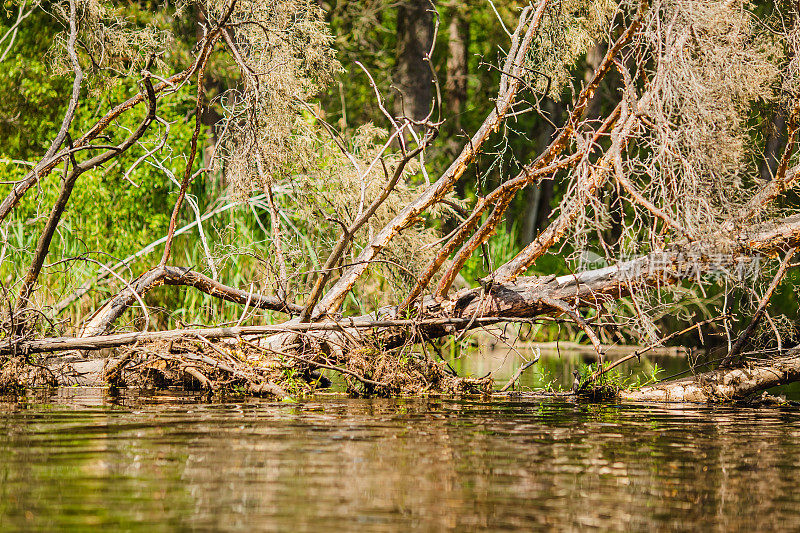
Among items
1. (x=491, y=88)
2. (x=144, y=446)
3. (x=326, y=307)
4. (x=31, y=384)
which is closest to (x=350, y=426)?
(x=144, y=446)

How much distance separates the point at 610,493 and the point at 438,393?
4.86 meters

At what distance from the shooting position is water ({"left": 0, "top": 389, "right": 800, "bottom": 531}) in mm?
3812

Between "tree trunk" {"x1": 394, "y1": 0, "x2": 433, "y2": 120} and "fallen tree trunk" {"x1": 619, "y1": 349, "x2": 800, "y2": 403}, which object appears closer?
"fallen tree trunk" {"x1": 619, "y1": 349, "x2": 800, "y2": 403}

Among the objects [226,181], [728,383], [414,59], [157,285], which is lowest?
[728,383]

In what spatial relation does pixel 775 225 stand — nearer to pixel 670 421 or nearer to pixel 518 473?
pixel 670 421

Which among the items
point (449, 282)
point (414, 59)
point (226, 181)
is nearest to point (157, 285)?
point (449, 282)

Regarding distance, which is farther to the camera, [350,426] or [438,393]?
[438,393]

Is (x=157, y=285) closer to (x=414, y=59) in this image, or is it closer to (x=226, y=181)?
(x=226, y=181)

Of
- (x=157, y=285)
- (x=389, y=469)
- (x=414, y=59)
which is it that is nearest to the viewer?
(x=389, y=469)

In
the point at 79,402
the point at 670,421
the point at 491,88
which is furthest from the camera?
the point at 491,88

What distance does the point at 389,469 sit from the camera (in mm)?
4801

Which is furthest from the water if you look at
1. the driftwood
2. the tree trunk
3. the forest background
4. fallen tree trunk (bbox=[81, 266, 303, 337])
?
the tree trunk

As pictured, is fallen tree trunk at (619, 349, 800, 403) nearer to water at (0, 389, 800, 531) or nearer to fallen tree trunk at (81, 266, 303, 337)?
water at (0, 389, 800, 531)

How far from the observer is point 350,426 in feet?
21.3
